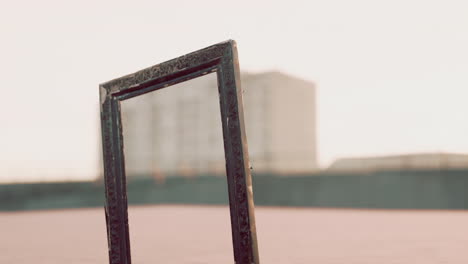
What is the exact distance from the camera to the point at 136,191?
1037 inches

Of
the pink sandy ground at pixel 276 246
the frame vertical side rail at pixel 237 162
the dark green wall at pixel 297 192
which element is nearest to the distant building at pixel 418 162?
the dark green wall at pixel 297 192

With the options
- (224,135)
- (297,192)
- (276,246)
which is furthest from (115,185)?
(297,192)

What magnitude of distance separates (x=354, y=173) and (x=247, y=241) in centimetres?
1981

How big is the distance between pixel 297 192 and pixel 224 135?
20551 mm

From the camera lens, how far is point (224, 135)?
6.64 ft

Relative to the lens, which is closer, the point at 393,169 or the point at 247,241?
the point at 247,241

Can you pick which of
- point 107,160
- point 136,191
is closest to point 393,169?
point 136,191

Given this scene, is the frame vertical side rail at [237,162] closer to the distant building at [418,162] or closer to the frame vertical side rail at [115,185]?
the frame vertical side rail at [115,185]

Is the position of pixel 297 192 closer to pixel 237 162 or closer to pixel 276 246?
pixel 276 246

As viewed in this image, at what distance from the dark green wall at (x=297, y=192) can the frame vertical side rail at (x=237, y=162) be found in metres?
12.9

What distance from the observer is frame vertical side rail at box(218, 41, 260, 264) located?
193 cm

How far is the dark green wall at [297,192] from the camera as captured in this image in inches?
742

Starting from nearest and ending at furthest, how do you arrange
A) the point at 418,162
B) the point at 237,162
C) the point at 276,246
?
the point at 237,162 < the point at 276,246 < the point at 418,162

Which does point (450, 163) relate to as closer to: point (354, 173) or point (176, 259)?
point (354, 173)
